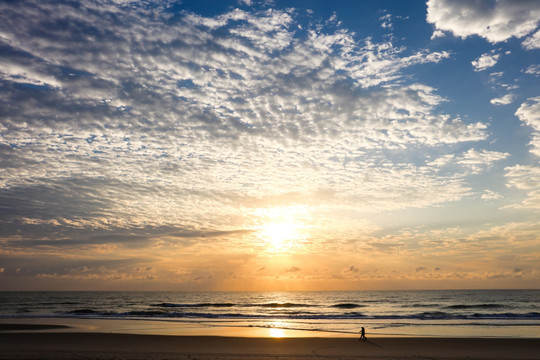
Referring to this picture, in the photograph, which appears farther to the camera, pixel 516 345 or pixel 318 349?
pixel 516 345

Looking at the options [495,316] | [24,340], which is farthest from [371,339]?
[495,316]

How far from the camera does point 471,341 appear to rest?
2523 centimetres

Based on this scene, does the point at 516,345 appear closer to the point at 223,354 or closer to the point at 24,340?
the point at 223,354

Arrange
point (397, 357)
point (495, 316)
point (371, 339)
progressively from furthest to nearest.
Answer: point (495, 316)
point (371, 339)
point (397, 357)

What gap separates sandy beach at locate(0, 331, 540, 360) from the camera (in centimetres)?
2006

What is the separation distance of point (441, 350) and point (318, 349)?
7453mm

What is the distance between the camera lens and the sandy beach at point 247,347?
20.1 meters

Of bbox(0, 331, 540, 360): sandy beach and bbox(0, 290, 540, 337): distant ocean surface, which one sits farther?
bbox(0, 290, 540, 337): distant ocean surface

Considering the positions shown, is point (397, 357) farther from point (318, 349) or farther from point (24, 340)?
point (24, 340)

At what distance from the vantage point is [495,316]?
47344 mm

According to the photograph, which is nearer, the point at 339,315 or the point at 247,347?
the point at 247,347

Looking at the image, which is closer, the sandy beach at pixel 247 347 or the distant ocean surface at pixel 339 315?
the sandy beach at pixel 247 347

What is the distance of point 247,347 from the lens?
22.4 m

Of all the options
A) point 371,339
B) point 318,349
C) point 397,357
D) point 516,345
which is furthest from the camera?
point 371,339
